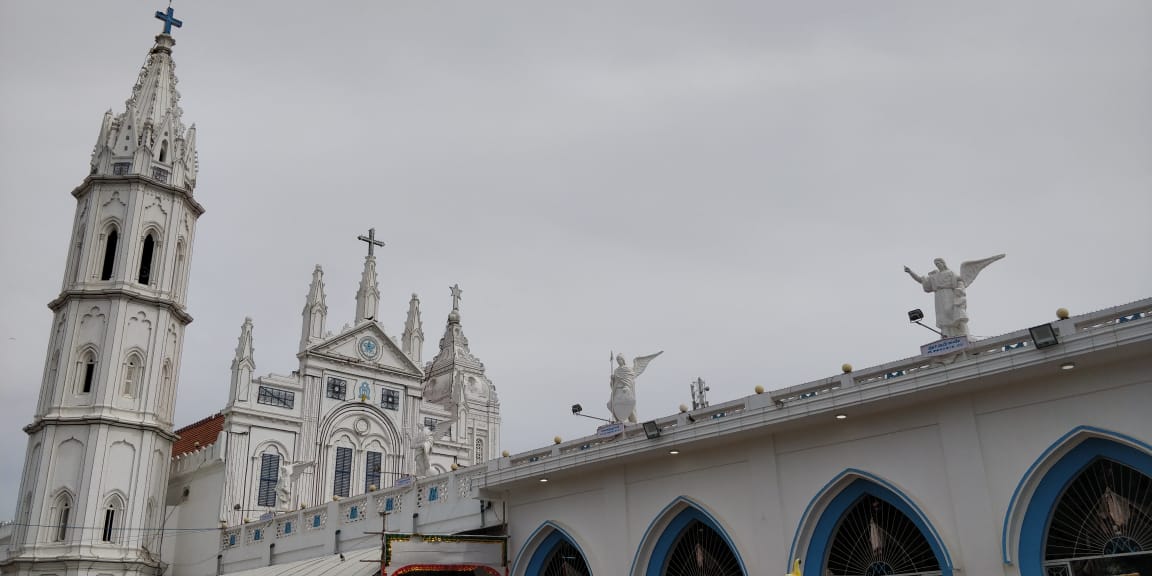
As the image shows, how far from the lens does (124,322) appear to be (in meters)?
40.7

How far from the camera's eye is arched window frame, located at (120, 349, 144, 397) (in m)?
40.4

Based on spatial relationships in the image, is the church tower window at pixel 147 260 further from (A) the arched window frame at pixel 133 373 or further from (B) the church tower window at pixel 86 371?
(B) the church tower window at pixel 86 371

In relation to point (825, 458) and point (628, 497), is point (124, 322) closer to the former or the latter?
point (628, 497)

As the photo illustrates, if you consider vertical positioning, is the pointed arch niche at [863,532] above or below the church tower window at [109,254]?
below

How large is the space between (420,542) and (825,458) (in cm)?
1034

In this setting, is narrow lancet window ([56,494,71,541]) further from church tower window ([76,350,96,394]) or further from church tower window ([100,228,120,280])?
church tower window ([100,228,120,280])

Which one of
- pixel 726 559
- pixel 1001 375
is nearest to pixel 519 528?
pixel 726 559

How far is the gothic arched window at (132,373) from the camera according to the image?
4047 cm

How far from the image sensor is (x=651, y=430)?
809 inches

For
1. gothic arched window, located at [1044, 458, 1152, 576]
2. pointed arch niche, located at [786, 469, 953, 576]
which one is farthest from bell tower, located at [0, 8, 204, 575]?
gothic arched window, located at [1044, 458, 1152, 576]

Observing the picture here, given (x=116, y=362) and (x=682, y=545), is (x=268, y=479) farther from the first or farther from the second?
(x=682, y=545)

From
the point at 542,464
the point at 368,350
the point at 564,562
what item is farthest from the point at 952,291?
the point at 368,350

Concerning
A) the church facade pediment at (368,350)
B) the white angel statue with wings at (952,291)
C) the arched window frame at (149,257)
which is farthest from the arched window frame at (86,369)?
the white angel statue with wings at (952,291)

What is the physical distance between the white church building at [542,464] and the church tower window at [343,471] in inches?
5.0
